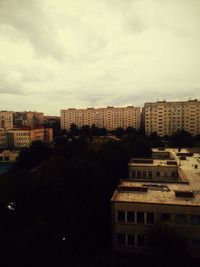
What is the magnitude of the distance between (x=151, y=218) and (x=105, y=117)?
6594 cm

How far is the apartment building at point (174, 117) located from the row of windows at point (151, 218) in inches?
2053

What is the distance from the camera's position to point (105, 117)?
256ft

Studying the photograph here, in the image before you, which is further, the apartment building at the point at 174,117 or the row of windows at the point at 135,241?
the apartment building at the point at 174,117

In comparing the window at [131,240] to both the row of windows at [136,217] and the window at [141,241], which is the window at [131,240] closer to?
the window at [141,241]

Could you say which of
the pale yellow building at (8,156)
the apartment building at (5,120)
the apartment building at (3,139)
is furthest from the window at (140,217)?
the apartment building at (5,120)

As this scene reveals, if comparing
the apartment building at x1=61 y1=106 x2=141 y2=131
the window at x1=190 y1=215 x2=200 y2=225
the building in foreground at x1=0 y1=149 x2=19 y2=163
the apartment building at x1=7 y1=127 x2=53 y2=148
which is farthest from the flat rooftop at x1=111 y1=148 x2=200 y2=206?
the apartment building at x1=61 y1=106 x2=141 y2=131

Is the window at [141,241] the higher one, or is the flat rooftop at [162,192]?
the flat rooftop at [162,192]

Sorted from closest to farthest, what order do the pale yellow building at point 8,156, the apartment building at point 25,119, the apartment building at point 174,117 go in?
the pale yellow building at point 8,156
the apartment building at point 174,117
the apartment building at point 25,119

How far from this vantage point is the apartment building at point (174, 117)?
62.4m

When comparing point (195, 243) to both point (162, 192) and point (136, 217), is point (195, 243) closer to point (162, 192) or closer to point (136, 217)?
point (136, 217)

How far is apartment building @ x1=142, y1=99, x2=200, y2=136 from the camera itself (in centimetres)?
6244

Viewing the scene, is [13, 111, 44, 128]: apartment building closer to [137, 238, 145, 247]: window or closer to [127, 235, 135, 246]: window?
[127, 235, 135, 246]: window

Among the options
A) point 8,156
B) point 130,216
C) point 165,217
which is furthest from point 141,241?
point 8,156

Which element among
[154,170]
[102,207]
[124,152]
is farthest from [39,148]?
[102,207]
